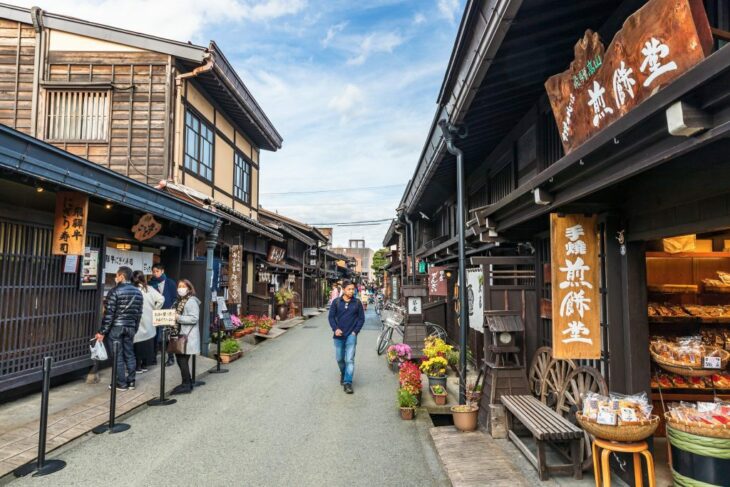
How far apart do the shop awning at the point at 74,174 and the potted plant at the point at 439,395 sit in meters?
6.68

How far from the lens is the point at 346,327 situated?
9.19 meters

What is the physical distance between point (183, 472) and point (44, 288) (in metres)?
5.12

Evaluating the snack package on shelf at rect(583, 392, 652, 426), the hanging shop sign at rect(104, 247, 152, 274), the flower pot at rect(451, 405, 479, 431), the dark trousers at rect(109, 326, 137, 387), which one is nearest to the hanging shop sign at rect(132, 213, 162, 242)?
the hanging shop sign at rect(104, 247, 152, 274)

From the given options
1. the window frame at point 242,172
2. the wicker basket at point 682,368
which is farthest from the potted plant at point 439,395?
the window frame at point 242,172

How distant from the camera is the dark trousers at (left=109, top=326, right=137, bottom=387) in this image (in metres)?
8.30

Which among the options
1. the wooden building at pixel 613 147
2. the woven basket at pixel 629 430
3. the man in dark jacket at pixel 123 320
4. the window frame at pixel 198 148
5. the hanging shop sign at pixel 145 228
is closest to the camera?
the wooden building at pixel 613 147

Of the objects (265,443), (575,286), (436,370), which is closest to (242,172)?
(436,370)

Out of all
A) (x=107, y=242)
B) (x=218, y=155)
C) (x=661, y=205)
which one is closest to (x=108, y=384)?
(x=107, y=242)

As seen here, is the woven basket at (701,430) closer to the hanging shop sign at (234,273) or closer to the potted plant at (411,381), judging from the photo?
the potted plant at (411,381)

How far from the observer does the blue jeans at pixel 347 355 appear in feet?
29.8

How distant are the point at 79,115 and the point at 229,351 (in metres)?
9.36

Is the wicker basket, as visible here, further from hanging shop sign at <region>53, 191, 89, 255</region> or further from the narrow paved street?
hanging shop sign at <region>53, 191, 89, 255</region>

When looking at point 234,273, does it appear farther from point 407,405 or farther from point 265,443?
point 265,443

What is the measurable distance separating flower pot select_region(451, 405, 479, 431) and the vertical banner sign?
6.94ft
